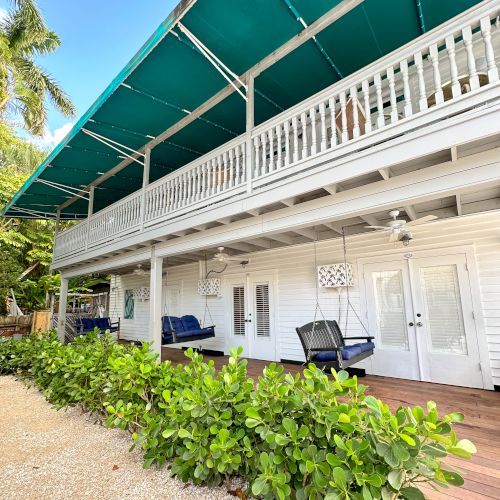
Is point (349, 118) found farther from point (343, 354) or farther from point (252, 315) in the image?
point (252, 315)

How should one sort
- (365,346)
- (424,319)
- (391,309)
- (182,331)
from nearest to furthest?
(365,346) → (424,319) → (391,309) → (182,331)

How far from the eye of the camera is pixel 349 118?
458 centimetres

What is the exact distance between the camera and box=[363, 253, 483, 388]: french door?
4.73 m

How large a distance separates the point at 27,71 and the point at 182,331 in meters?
12.9

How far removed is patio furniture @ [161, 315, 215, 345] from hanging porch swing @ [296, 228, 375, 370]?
8.83 feet

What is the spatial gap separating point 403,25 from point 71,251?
9.20 meters

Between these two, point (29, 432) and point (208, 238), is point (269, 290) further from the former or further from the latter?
point (29, 432)

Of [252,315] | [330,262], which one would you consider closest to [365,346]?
[330,262]

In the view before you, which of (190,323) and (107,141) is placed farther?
(190,323)

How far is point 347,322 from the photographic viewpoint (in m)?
5.96

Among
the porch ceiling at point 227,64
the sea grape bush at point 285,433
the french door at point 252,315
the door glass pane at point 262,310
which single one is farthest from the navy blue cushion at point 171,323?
the porch ceiling at point 227,64

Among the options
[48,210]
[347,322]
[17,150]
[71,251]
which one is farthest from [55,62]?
[347,322]

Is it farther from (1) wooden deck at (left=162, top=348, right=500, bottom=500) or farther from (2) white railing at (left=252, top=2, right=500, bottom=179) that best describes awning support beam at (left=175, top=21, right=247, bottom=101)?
(1) wooden deck at (left=162, top=348, right=500, bottom=500)

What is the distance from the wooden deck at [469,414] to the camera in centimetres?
229
